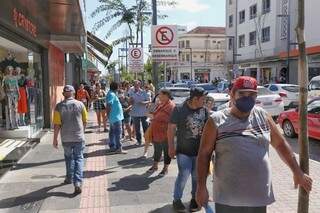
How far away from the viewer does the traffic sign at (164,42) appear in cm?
1112

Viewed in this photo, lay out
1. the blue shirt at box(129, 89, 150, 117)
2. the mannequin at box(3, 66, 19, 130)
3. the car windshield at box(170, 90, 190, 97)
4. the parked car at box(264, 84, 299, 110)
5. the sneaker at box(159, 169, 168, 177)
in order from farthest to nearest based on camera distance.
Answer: the parked car at box(264, 84, 299, 110) → the car windshield at box(170, 90, 190, 97) → the mannequin at box(3, 66, 19, 130) → the blue shirt at box(129, 89, 150, 117) → the sneaker at box(159, 169, 168, 177)

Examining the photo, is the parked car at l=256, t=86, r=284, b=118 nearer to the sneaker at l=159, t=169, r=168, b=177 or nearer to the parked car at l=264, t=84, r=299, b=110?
the parked car at l=264, t=84, r=299, b=110

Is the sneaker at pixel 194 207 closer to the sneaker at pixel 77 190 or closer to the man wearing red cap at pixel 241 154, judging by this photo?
the sneaker at pixel 77 190

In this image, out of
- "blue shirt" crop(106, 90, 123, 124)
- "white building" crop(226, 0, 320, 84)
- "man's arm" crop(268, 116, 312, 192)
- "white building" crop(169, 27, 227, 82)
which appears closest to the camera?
"man's arm" crop(268, 116, 312, 192)

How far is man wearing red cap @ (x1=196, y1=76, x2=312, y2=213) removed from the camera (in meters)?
3.60

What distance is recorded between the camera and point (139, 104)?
40.1ft

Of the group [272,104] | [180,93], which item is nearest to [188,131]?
[180,93]

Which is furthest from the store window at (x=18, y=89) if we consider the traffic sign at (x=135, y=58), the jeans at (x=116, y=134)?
the traffic sign at (x=135, y=58)

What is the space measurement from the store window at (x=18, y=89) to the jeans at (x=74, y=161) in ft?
16.2

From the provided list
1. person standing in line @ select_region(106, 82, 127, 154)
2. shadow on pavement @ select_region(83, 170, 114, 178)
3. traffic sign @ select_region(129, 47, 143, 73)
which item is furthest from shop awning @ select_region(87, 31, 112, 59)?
shadow on pavement @ select_region(83, 170, 114, 178)

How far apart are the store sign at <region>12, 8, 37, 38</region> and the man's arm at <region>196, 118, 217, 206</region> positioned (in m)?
6.81

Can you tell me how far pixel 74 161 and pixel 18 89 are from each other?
645 centimetres

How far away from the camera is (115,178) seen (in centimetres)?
855

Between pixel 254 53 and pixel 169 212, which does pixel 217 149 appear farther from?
pixel 254 53
